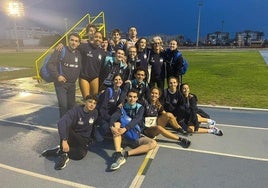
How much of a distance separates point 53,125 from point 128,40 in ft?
8.89

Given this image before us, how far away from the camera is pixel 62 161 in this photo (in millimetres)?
4027

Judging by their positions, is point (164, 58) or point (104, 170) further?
point (164, 58)

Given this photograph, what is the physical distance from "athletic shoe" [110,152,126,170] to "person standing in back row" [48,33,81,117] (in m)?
1.56

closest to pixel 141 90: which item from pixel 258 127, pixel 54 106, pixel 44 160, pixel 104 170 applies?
pixel 104 170

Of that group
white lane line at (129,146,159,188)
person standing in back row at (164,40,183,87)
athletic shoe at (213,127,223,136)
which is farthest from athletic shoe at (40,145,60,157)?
athletic shoe at (213,127,223,136)

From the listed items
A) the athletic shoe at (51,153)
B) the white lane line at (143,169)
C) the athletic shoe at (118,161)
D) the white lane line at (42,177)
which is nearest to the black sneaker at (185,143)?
the white lane line at (143,169)

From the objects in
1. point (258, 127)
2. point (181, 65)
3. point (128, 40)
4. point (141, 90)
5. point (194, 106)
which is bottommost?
point (258, 127)

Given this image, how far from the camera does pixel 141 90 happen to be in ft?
17.1

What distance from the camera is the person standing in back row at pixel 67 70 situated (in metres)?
4.63

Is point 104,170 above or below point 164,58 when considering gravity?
below

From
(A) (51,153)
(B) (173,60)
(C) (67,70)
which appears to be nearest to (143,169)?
(A) (51,153)

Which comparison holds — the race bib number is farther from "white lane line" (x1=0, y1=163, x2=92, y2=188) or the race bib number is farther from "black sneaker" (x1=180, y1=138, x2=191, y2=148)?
"white lane line" (x1=0, y1=163, x2=92, y2=188)

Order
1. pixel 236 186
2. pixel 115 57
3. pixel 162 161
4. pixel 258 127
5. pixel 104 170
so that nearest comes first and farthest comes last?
pixel 236 186 < pixel 104 170 < pixel 162 161 < pixel 115 57 < pixel 258 127

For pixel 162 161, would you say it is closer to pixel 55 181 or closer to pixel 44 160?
pixel 55 181
